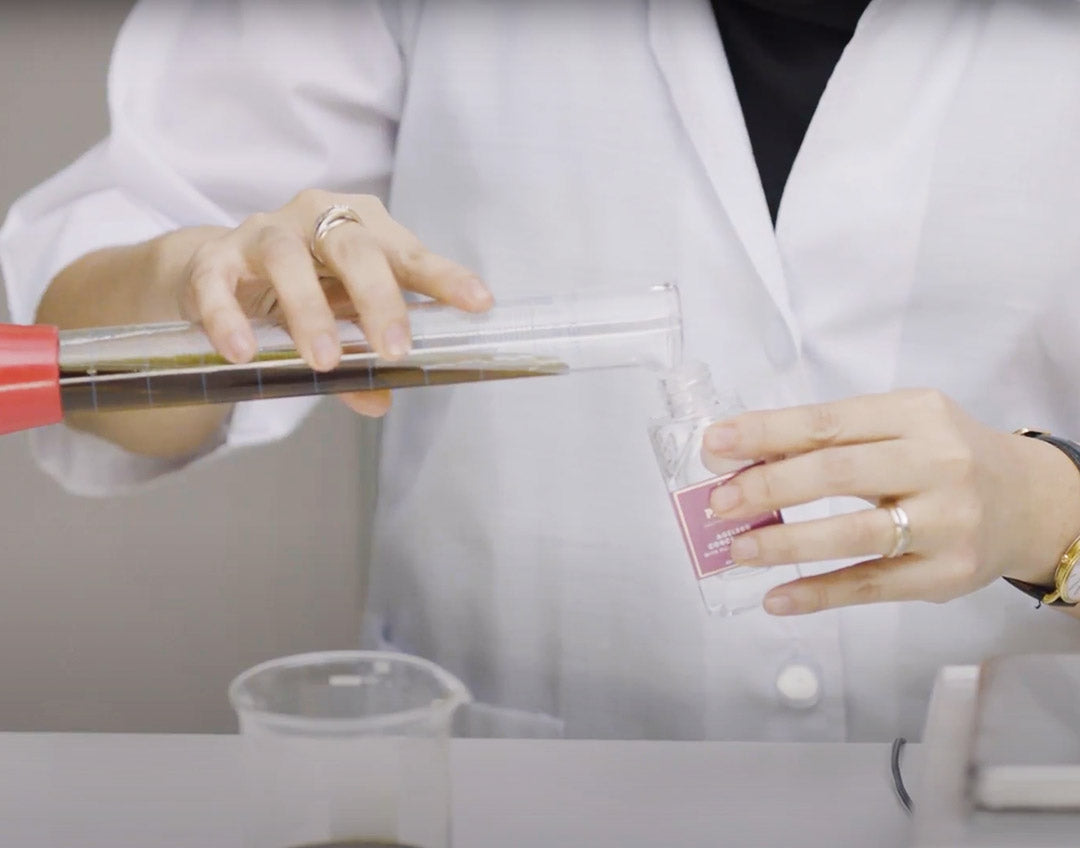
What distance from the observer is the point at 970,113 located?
0.78 meters

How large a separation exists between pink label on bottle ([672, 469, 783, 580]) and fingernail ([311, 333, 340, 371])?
0.56 feet

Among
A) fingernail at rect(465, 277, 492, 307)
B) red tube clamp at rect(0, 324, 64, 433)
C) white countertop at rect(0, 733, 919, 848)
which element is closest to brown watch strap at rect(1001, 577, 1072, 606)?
white countertop at rect(0, 733, 919, 848)

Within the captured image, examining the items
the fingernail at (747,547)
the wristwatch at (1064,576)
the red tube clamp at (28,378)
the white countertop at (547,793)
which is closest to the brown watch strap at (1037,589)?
the wristwatch at (1064,576)

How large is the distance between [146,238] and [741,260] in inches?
15.6

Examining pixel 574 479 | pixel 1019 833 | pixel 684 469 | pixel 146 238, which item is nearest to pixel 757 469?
pixel 684 469

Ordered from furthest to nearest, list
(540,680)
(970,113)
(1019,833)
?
1. (540,680)
2. (970,113)
3. (1019,833)

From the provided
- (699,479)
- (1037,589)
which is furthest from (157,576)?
(1037,589)

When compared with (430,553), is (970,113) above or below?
above

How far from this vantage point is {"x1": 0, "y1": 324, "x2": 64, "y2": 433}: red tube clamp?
0.56 metres

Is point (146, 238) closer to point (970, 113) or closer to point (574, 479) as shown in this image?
point (574, 479)

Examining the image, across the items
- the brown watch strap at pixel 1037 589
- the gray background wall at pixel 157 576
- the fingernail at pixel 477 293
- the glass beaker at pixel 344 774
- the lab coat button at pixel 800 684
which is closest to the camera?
the glass beaker at pixel 344 774

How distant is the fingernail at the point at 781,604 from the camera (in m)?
0.58

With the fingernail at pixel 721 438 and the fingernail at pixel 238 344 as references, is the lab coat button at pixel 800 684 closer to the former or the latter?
the fingernail at pixel 721 438

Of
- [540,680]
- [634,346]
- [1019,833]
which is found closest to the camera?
[1019,833]
